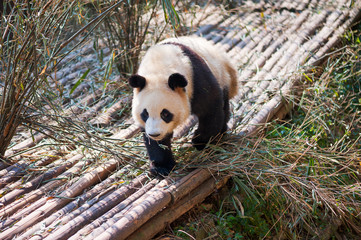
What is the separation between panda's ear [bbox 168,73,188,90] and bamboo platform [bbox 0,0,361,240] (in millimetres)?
770

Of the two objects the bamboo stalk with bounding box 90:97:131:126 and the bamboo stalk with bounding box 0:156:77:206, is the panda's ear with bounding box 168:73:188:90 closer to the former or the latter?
the bamboo stalk with bounding box 0:156:77:206

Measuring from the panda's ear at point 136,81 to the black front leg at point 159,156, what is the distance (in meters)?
0.46

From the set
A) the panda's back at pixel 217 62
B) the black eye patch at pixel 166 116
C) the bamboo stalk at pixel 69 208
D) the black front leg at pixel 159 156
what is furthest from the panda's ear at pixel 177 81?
the bamboo stalk at pixel 69 208

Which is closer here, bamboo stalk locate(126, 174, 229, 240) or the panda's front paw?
bamboo stalk locate(126, 174, 229, 240)

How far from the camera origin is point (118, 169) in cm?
389

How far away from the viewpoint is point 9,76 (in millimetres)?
3717

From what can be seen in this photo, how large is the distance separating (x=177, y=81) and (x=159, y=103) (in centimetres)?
22

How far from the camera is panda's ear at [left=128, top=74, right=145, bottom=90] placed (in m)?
3.33

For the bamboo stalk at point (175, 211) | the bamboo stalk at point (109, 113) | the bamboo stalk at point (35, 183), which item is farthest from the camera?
the bamboo stalk at point (109, 113)

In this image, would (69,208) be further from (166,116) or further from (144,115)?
(166,116)

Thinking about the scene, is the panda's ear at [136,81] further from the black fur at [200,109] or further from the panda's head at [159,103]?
the black fur at [200,109]

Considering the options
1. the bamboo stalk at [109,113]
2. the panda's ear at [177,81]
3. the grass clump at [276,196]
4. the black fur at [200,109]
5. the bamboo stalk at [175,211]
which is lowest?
the grass clump at [276,196]

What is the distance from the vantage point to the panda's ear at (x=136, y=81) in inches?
131

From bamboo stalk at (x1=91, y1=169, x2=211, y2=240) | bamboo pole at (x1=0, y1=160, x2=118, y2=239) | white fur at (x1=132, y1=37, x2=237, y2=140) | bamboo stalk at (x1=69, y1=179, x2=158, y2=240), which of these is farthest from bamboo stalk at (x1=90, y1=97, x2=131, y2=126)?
bamboo stalk at (x1=91, y1=169, x2=211, y2=240)
